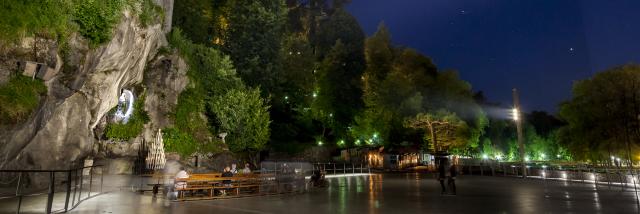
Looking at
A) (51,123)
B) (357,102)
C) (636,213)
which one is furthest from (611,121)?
(51,123)

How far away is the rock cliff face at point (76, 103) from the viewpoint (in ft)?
54.4

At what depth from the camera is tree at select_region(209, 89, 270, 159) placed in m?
36.0

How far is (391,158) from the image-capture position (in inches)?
1778

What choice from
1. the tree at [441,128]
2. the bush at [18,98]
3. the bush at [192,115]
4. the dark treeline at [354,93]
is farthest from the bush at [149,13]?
the tree at [441,128]

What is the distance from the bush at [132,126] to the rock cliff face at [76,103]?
→ 4.01m

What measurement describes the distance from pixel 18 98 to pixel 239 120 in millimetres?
20680

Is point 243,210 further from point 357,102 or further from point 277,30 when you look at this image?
point 357,102

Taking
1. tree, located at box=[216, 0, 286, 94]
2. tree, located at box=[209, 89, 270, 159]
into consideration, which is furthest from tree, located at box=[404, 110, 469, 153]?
tree, located at box=[209, 89, 270, 159]

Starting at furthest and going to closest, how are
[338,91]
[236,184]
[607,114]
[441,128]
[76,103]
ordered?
[338,91]
[441,128]
[607,114]
[76,103]
[236,184]

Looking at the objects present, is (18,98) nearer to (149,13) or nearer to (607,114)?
(149,13)

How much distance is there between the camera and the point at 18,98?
16.2m

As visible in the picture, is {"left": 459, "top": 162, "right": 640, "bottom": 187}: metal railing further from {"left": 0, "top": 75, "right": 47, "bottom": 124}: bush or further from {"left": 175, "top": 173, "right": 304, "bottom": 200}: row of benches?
{"left": 0, "top": 75, "right": 47, "bottom": 124}: bush

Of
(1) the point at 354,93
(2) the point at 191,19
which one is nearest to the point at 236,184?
(2) the point at 191,19

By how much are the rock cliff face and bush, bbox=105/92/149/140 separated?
13.2ft
